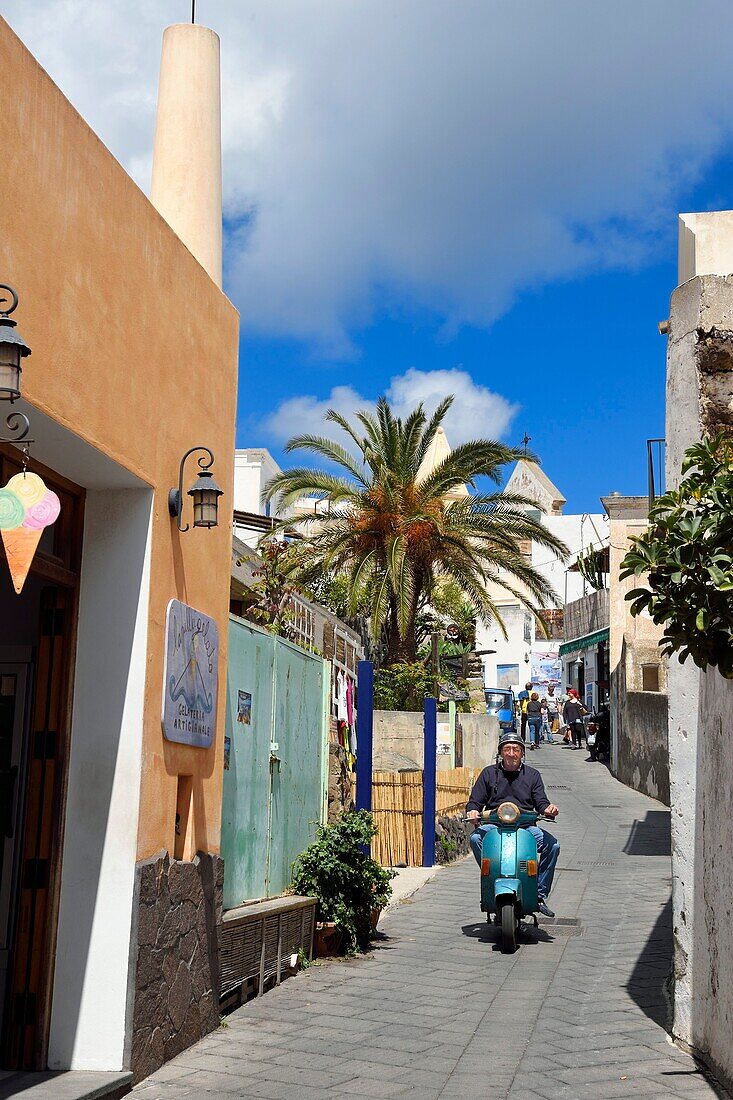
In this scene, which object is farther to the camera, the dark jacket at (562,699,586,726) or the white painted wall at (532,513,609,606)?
the white painted wall at (532,513,609,606)

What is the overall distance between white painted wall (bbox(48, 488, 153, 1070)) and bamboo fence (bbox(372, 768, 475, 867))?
9147mm

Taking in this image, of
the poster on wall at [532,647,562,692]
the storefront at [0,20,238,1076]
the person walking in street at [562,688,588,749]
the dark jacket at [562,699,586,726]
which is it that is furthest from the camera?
the poster on wall at [532,647,562,692]

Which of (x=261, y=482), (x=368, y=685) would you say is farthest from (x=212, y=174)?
(x=261, y=482)

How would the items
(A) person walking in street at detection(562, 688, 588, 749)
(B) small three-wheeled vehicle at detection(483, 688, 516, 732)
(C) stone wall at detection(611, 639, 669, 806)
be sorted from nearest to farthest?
(C) stone wall at detection(611, 639, 669, 806)
(B) small three-wheeled vehicle at detection(483, 688, 516, 732)
(A) person walking in street at detection(562, 688, 588, 749)

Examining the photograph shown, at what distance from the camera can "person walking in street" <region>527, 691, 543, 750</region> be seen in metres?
37.2

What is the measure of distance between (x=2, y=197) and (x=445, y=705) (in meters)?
19.1

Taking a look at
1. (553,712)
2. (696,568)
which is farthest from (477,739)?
(553,712)

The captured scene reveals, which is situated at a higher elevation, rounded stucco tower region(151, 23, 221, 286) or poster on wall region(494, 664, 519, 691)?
poster on wall region(494, 664, 519, 691)

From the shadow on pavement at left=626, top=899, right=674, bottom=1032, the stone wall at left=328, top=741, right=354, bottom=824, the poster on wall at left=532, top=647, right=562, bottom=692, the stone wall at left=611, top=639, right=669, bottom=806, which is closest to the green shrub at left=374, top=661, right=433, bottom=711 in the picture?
the stone wall at left=611, top=639, right=669, bottom=806

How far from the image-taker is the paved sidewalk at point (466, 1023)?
5977 mm

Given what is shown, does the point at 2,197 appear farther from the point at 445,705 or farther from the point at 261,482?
the point at 261,482

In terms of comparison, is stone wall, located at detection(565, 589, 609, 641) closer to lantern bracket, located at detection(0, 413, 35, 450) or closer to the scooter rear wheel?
the scooter rear wheel

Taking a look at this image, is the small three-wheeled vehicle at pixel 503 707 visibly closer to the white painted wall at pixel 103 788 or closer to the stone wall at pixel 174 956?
the stone wall at pixel 174 956

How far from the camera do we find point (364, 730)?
46.6 feet
